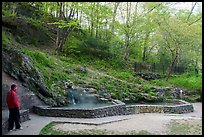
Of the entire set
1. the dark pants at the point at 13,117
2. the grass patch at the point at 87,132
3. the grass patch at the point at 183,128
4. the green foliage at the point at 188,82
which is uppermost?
the dark pants at the point at 13,117

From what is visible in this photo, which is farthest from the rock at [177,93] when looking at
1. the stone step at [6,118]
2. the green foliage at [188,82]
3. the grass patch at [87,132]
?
the stone step at [6,118]

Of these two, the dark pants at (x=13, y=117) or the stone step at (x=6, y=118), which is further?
the dark pants at (x=13, y=117)

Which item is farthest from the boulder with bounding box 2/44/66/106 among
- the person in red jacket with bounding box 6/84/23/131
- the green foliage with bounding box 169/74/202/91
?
the green foliage with bounding box 169/74/202/91

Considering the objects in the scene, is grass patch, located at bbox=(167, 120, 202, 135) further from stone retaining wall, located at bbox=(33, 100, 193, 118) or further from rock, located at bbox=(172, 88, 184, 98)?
rock, located at bbox=(172, 88, 184, 98)

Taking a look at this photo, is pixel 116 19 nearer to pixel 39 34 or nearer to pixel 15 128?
pixel 39 34

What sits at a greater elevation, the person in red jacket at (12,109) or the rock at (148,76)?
the person in red jacket at (12,109)

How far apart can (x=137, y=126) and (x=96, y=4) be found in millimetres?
17442

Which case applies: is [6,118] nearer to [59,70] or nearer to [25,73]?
[25,73]

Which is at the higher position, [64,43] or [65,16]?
[65,16]

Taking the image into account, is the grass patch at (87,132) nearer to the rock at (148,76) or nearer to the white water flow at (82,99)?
the white water flow at (82,99)

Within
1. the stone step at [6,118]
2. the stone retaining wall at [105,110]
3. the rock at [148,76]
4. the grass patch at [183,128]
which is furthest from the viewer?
the rock at [148,76]

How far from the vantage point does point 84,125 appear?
10039mm

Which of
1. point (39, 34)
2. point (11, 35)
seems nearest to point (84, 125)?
point (11, 35)

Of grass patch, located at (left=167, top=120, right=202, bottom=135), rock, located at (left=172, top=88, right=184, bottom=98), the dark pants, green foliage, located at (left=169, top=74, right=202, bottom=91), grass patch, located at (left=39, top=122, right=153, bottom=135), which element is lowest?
rock, located at (left=172, top=88, right=184, bottom=98)
